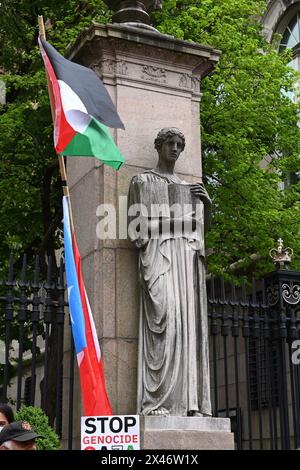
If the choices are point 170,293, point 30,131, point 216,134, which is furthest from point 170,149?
point 30,131

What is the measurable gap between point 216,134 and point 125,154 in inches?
300

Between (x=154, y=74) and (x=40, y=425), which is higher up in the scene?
(x=154, y=74)

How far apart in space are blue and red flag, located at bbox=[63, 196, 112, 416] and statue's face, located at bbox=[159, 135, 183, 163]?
52.7 inches

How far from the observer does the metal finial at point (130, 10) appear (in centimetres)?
953

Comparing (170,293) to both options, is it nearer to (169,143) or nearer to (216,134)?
(169,143)

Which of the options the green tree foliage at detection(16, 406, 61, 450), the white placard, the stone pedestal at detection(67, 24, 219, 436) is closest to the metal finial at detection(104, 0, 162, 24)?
the stone pedestal at detection(67, 24, 219, 436)

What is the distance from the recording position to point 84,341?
24.2 feet

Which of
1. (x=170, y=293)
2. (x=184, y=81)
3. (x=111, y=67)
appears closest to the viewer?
(x=170, y=293)

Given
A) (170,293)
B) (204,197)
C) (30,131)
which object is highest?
(30,131)

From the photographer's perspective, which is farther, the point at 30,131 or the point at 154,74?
the point at 30,131

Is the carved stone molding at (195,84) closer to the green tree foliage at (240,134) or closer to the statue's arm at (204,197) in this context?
the statue's arm at (204,197)
